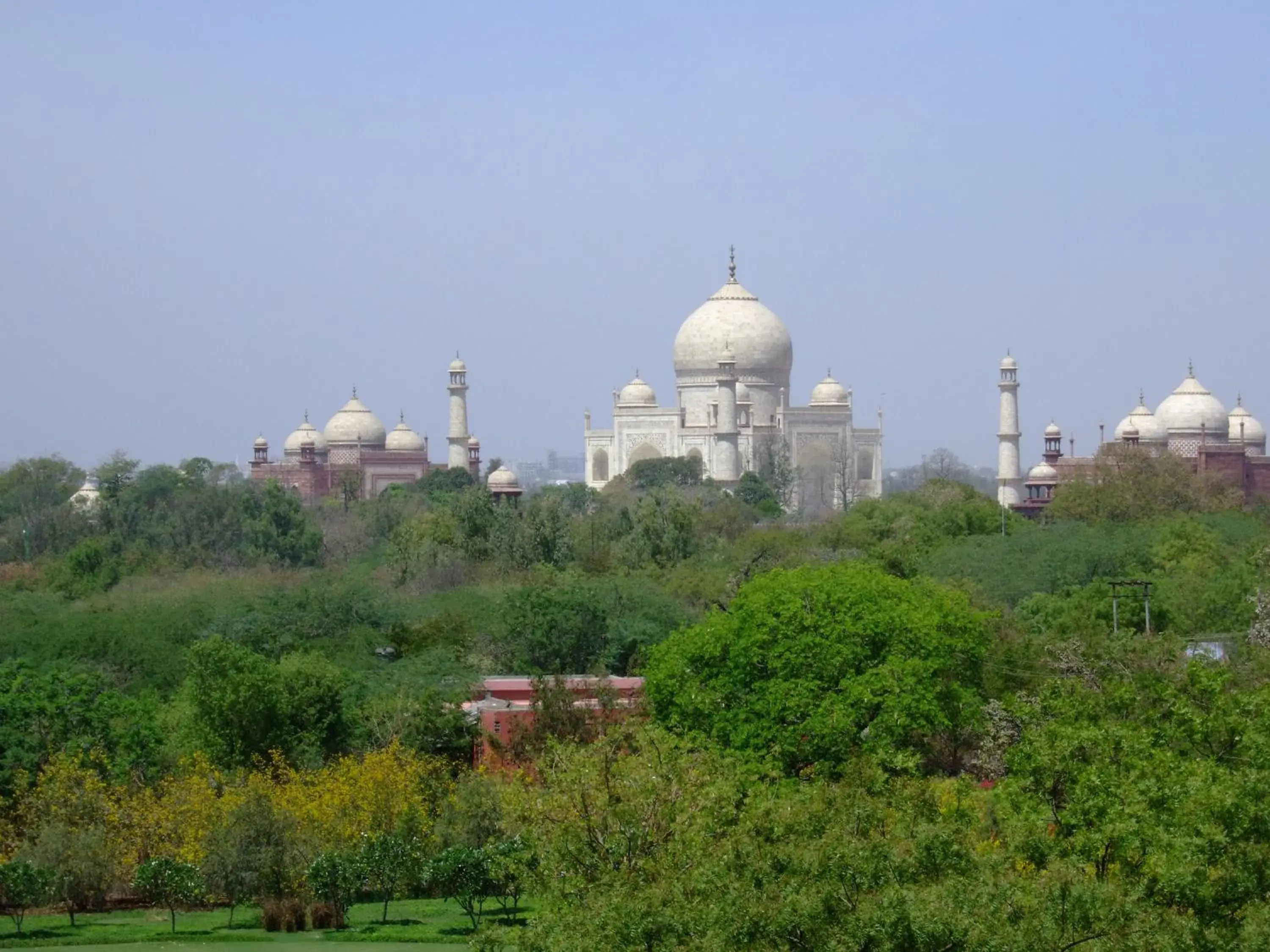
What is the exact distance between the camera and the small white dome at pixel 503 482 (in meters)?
65.2

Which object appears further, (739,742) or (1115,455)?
(1115,455)

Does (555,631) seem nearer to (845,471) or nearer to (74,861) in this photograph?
(74,861)

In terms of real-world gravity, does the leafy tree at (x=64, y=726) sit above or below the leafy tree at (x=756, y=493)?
below

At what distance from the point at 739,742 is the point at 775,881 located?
908 centimetres

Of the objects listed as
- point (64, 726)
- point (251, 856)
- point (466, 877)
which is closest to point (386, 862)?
point (466, 877)

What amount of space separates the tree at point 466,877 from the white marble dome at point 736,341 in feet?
194

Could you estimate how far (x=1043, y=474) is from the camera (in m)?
70.8

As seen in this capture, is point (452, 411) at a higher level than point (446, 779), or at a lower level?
higher

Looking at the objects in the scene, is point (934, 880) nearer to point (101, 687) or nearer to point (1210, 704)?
point (1210, 704)

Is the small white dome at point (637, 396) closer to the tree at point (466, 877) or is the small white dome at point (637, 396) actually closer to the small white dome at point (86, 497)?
the small white dome at point (86, 497)

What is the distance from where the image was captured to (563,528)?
48531 mm

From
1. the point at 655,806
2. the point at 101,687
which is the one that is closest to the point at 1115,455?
the point at 101,687

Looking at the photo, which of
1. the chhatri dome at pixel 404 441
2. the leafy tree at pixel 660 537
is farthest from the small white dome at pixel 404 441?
the leafy tree at pixel 660 537

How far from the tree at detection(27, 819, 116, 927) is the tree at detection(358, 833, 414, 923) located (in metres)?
2.39
